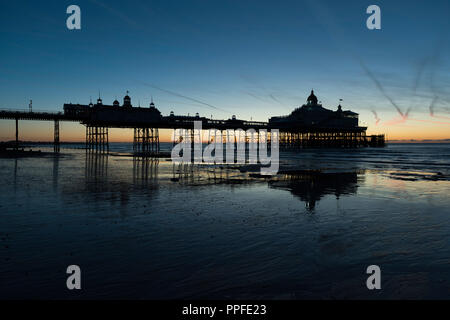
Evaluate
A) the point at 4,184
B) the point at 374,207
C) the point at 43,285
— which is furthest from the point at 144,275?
the point at 4,184

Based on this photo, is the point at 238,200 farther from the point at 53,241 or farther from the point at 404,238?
the point at 53,241

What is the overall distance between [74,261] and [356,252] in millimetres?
6528

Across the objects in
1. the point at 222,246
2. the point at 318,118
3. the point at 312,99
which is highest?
the point at 312,99

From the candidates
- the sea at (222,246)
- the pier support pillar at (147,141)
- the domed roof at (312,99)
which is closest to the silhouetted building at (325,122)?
the domed roof at (312,99)

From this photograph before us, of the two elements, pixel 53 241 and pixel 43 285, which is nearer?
pixel 43 285

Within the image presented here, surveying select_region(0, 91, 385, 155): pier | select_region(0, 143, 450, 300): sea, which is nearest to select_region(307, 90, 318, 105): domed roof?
select_region(0, 91, 385, 155): pier

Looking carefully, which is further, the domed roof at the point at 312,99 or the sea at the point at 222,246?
the domed roof at the point at 312,99

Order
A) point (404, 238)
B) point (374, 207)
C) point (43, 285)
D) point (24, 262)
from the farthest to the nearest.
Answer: point (374, 207) < point (404, 238) < point (24, 262) < point (43, 285)

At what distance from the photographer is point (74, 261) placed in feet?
22.5

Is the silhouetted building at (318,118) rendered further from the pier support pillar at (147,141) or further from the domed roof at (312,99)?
the pier support pillar at (147,141)

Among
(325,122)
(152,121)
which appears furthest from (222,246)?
(325,122)

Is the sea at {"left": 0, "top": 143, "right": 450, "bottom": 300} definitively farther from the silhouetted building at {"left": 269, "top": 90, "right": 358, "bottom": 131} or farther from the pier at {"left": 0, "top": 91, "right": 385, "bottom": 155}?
the silhouetted building at {"left": 269, "top": 90, "right": 358, "bottom": 131}

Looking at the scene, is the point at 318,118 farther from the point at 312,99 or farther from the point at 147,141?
the point at 147,141

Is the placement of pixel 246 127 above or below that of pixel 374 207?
above
